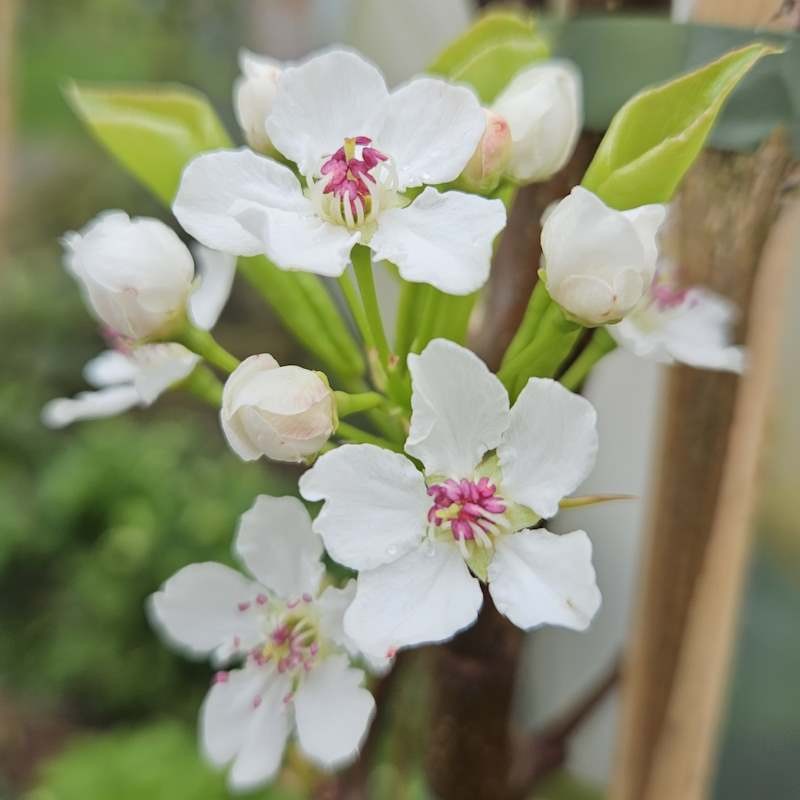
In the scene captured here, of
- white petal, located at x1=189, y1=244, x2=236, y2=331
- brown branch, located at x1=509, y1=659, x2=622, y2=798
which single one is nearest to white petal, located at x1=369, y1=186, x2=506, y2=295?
white petal, located at x1=189, y1=244, x2=236, y2=331

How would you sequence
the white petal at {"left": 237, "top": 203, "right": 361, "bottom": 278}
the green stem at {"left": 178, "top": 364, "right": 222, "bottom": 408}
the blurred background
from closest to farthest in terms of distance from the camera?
the white petal at {"left": 237, "top": 203, "right": 361, "bottom": 278}
the green stem at {"left": 178, "top": 364, "right": 222, "bottom": 408}
the blurred background

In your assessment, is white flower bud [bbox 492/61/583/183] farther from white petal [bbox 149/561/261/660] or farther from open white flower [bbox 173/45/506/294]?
white petal [bbox 149/561/261/660]

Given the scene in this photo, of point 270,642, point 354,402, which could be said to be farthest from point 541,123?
point 270,642

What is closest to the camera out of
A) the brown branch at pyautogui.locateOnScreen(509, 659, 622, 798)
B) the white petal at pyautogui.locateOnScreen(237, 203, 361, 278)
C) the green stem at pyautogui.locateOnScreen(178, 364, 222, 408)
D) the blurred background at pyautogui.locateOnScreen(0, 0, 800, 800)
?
the white petal at pyautogui.locateOnScreen(237, 203, 361, 278)

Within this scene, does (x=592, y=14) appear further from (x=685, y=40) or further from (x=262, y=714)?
(x=262, y=714)

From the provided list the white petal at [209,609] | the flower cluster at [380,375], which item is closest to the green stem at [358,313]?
the flower cluster at [380,375]

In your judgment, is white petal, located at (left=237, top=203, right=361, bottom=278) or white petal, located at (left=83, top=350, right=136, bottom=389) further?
white petal, located at (left=83, top=350, right=136, bottom=389)

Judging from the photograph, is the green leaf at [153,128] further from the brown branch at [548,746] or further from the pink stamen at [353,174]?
the brown branch at [548,746]

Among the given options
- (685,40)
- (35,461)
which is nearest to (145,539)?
(35,461)

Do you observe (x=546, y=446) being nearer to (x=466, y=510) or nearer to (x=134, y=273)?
A: (x=466, y=510)
